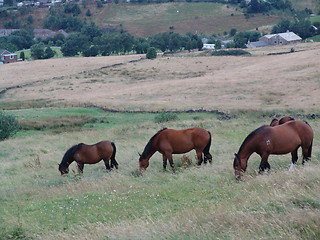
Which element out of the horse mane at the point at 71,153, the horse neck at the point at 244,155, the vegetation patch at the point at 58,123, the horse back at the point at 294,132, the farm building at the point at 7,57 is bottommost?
the farm building at the point at 7,57

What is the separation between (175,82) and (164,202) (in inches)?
2087

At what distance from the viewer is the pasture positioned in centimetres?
877

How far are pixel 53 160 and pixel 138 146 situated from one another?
4.06 m

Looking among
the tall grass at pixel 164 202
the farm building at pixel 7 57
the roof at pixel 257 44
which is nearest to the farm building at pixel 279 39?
the roof at pixel 257 44

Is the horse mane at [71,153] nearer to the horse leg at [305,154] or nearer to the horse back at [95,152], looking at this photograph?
the horse back at [95,152]

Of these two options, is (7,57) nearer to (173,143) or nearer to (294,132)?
(173,143)

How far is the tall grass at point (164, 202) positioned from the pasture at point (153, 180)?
3cm

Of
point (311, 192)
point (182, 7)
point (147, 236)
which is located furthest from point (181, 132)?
point (182, 7)

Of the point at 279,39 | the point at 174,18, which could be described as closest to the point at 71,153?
the point at 279,39

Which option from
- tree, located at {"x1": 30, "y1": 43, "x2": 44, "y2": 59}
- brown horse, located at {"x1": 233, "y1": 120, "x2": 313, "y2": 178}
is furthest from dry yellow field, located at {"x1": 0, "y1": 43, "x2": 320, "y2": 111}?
brown horse, located at {"x1": 233, "y1": 120, "x2": 313, "y2": 178}

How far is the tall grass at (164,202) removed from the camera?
8344 millimetres

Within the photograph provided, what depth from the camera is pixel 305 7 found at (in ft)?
648

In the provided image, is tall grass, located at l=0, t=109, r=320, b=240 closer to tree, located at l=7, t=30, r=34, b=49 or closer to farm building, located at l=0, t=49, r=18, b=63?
farm building, located at l=0, t=49, r=18, b=63

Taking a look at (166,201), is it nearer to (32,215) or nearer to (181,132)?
(32,215)
